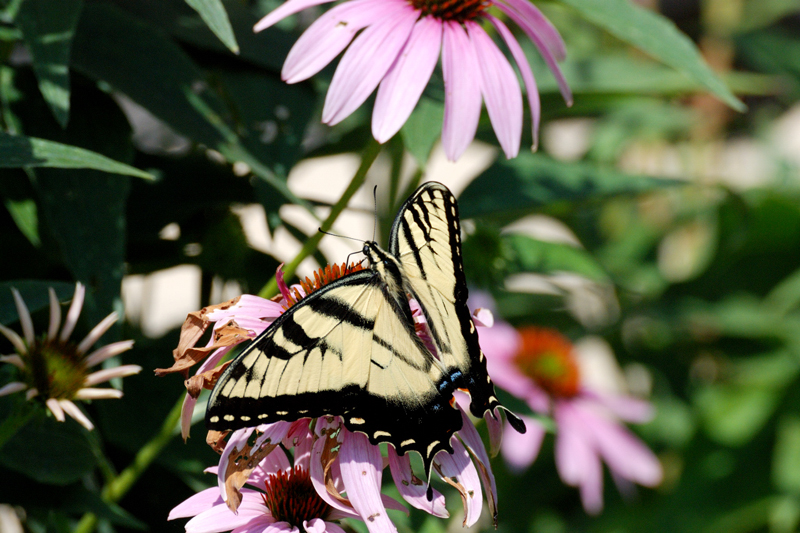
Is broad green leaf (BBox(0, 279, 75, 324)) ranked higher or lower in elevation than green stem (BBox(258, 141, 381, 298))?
lower

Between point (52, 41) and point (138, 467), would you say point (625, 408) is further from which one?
point (52, 41)

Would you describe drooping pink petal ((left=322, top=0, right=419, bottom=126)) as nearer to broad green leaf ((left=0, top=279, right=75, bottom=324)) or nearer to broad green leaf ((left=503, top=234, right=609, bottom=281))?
broad green leaf ((left=0, top=279, right=75, bottom=324))

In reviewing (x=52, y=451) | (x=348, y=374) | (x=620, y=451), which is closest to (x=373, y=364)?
(x=348, y=374)

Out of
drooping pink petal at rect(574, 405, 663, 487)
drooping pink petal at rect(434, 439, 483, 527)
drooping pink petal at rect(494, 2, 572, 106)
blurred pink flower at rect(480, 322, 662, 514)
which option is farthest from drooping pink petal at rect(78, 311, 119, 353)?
drooping pink petal at rect(574, 405, 663, 487)

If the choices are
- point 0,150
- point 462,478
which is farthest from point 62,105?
point 462,478

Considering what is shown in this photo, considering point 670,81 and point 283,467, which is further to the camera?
point 670,81

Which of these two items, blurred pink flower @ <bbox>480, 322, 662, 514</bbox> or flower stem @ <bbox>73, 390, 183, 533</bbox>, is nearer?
flower stem @ <bbox>73, 390, 183, 533</bbox>

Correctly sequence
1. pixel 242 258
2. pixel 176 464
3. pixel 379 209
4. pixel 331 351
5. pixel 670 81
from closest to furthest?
pixel 331 351 < pixel 176 464 < pixel 242 258 < pixel 670 81 < pixel 379 209

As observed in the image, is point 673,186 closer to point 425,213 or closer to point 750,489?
point 425,213
